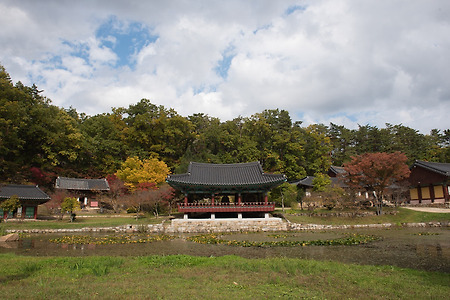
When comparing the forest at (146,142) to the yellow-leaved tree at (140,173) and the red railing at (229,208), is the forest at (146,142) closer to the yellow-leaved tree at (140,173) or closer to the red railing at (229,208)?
the yellow-leaved tree at (140,173)

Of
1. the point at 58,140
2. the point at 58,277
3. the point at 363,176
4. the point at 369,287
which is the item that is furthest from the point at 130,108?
the point at 369,287

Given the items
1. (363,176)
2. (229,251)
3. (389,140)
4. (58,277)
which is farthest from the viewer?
(389,140)

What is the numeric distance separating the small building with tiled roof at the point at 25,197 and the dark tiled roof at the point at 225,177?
13.6 m

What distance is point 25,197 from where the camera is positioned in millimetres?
28688

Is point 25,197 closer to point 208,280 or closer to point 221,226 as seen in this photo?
point 221,226

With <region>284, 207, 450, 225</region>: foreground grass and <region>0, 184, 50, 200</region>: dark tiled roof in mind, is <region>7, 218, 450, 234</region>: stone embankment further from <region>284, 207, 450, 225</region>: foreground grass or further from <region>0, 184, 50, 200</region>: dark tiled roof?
<region>0, 184, 50, 200</region>: dark tiled roof

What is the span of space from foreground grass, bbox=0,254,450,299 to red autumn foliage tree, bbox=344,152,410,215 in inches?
767

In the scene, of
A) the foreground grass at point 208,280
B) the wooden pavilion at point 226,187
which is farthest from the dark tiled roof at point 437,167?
the foreground grass at point 208,280

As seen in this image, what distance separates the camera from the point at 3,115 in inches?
1419

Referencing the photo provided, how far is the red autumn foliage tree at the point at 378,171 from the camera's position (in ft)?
86.3

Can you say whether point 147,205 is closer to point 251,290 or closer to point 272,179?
point 272,179

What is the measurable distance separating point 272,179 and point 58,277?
22414mm

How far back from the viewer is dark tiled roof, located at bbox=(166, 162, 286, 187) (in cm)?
2812

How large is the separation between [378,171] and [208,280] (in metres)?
23.6
